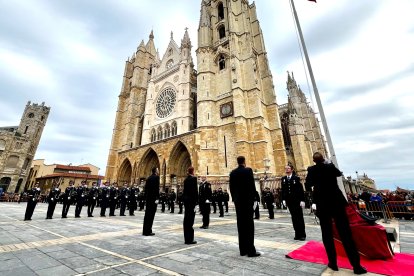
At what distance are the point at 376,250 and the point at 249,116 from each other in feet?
57.7

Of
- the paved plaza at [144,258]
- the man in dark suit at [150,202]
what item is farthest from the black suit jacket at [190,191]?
the man in dark suit at [150,202]

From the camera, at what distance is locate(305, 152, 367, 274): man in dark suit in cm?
243

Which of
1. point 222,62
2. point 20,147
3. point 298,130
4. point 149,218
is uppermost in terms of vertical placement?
point 222,62

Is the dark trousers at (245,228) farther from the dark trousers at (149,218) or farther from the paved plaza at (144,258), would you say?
the dark trousers at (149,218)

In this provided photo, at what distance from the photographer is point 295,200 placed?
4871 millimetres

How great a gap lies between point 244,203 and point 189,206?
1418 mm

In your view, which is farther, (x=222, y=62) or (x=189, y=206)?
(x=222, y=62)

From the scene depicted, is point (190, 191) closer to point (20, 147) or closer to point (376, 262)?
point (376, 262)

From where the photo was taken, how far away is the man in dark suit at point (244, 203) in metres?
3.06

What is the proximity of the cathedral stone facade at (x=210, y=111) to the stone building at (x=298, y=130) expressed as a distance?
2966mm

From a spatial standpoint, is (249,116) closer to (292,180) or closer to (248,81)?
(248,81)

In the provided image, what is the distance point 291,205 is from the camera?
482 cm

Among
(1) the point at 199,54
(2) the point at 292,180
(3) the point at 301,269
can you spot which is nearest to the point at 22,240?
(3) the point at 301,269

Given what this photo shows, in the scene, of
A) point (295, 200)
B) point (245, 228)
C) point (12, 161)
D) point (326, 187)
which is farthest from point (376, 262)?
point (12, 161)
